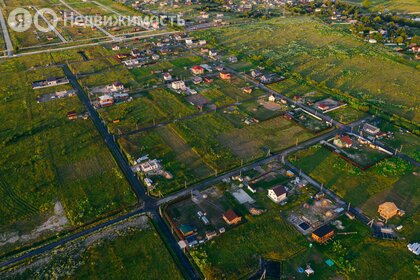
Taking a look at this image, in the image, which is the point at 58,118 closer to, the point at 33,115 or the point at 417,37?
the point at 33,115

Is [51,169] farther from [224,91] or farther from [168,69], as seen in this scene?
[168,69]

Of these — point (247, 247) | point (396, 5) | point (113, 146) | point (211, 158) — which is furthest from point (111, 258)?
point (396, 5)

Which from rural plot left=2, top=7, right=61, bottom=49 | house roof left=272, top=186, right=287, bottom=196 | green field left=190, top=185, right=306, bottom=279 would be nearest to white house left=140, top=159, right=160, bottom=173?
green field left=190, top=185, right=306, bottom=279

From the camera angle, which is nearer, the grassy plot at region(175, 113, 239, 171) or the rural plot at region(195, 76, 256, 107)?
the grassy plot at region(175, 113, 239, 171)

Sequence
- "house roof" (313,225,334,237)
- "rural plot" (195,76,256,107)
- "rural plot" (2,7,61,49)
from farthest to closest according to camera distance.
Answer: "rural plot" (2,7,61,49) → "rural plot" (195,76,256,107) → "house roof" (313,225,334,237)

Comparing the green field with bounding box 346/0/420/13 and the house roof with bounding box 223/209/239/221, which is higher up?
the green field with bounding box 346/0/420/13

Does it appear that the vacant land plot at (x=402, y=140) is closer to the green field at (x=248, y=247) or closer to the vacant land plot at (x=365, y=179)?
the vacant land plot at (x=365, y=179)

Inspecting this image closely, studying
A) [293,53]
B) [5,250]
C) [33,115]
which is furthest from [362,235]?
[293,53]

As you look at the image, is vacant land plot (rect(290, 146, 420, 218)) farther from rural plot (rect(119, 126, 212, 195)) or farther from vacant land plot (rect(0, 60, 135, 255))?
vacant land plot (rect(0, 60, 135, 255))
